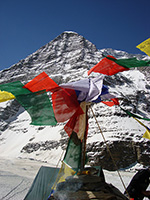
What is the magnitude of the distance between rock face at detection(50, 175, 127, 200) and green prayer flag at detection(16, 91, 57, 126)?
1203 millimetres

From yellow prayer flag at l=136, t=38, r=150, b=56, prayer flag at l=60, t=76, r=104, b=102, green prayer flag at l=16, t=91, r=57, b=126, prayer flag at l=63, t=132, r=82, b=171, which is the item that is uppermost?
yellow prayer flag at l=136, t=38, r=150, b=56

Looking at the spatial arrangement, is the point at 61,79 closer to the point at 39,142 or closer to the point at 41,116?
the point at 39,142

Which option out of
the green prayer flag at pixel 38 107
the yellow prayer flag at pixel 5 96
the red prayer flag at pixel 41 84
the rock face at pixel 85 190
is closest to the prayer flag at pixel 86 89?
the red prayer flag at pixel 41 84

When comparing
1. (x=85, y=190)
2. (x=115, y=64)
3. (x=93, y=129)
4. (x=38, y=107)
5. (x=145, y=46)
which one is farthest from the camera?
(x=93, y=129)

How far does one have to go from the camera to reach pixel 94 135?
1316 cm

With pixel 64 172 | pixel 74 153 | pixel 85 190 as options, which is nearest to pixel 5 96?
pixel 74 153

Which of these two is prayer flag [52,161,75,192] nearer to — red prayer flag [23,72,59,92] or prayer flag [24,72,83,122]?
prayer flag [24,72,83,122]

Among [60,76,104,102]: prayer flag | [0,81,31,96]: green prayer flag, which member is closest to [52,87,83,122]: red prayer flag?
[60,76,104,102]: prayer flag

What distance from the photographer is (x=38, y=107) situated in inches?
116

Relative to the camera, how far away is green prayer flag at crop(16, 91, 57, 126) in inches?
113

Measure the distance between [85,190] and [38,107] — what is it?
172cm

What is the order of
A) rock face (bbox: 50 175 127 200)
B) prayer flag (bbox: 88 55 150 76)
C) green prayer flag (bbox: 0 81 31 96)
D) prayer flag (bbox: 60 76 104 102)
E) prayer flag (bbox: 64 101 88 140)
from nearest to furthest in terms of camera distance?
rock face (bbox: 50 175 127 200) → prayer flag (bbox: 60 76 104 102) → green prayer flag (bbox: 0 81 31 96) → prayer flag (bbox: 64 101 88 140) → prayer flag (bbox: 88 55 150 76)

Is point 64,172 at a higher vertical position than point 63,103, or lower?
lower

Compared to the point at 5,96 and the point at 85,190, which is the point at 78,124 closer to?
the point at 85,190
